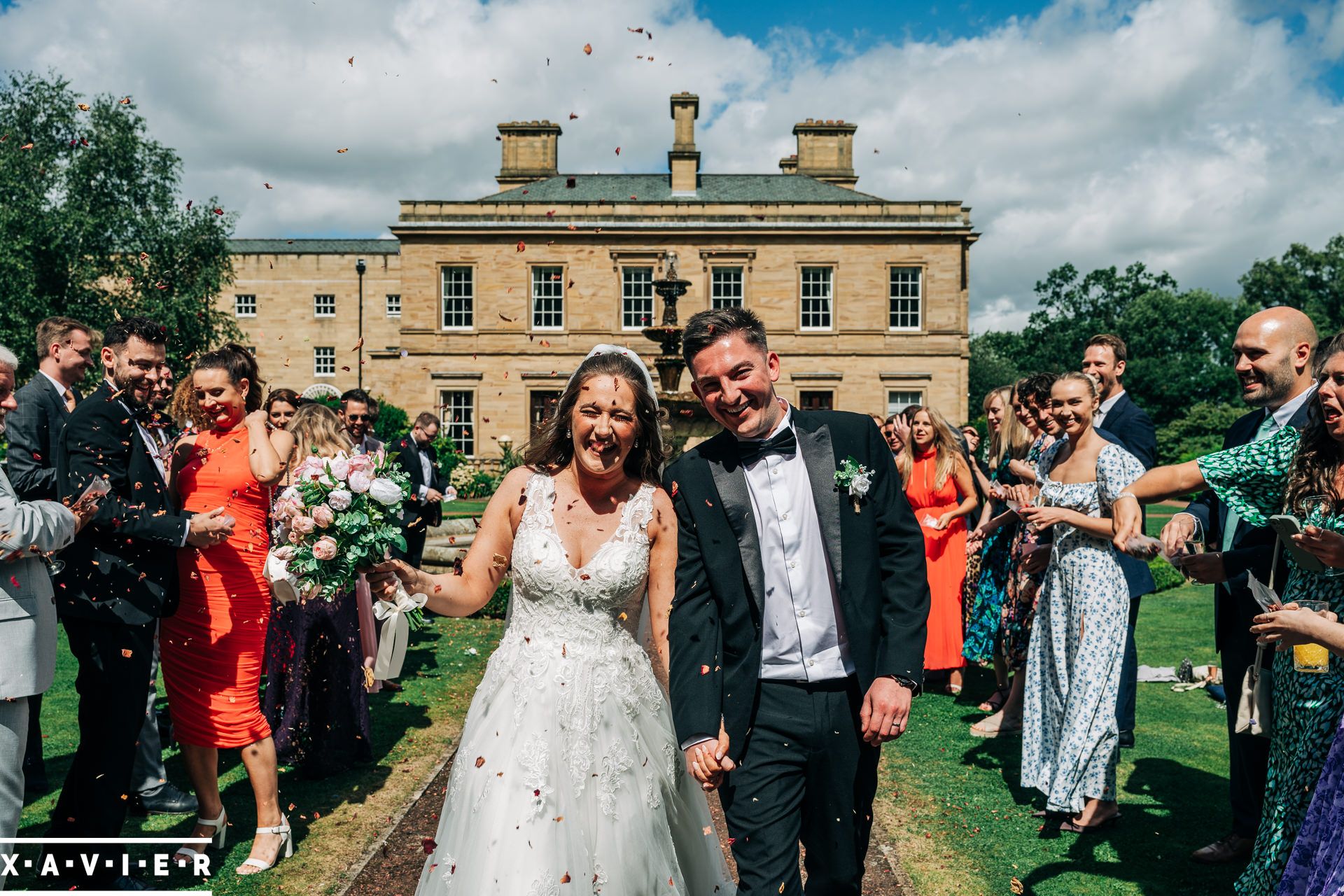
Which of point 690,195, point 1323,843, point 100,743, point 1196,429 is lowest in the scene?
point 100,743

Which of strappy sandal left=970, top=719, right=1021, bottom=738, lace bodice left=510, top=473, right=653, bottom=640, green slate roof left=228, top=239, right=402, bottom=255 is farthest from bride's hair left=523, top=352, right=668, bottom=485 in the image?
green slate roof left=228, top=239, right=402, bottom=255

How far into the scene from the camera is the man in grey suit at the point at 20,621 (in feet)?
11.7

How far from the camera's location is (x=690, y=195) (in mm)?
39469

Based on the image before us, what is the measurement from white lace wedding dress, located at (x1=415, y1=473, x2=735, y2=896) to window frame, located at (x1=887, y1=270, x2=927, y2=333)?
35.8 m

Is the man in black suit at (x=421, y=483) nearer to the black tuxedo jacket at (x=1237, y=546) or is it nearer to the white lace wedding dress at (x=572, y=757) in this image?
the white lace wedding dress at (x=572, y=757)

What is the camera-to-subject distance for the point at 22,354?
32094 millimetres

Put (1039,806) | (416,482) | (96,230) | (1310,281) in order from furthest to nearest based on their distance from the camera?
(1310,281)
(96,230)
(416,482)
(1039,806)

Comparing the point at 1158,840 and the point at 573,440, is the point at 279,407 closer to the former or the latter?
the point at 573,440

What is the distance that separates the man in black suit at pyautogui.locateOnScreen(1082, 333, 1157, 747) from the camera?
541 centimetres

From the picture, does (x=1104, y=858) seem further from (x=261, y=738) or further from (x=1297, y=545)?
(x=261, y=738)

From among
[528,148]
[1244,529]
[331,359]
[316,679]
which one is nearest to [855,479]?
[1244,529]

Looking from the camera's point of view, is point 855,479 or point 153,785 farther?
point 153,785

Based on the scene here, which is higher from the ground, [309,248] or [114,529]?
[309,248]

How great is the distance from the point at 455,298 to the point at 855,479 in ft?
121
